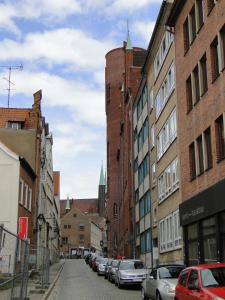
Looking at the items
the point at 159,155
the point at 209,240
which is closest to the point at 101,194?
the point at 159,155

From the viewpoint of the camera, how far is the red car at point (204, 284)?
11887 mm

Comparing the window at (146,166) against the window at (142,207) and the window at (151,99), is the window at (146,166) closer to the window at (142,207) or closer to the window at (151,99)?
the window at (142,207)

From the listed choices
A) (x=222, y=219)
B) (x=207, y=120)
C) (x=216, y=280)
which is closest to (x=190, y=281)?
(x=216, y=280)

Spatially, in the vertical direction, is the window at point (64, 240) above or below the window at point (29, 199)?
above

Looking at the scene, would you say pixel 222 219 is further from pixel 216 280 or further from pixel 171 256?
pixel 171 256

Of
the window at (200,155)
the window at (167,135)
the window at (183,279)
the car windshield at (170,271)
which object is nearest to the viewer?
the window at (183,279)

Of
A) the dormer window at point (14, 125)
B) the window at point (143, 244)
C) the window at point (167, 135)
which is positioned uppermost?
the dormer window at point (14, 125)

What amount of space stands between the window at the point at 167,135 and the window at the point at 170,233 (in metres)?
4.22

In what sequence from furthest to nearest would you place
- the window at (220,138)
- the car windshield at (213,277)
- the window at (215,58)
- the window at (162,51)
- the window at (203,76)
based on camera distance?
1. the window at (162,51)
2. the window at (203,76)
3. the window at (215,58)
4. the window at (220,138)
5. the car windshield at (213,277)

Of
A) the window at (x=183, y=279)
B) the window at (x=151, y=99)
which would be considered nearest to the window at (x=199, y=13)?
the window at (x=183, y=279)

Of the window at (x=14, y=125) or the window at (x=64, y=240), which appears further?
the window at (x=64, y=240)

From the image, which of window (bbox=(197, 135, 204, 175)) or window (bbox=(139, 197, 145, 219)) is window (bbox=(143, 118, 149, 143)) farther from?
window (bbox=(197, 135, 204, 175))

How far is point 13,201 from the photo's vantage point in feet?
117

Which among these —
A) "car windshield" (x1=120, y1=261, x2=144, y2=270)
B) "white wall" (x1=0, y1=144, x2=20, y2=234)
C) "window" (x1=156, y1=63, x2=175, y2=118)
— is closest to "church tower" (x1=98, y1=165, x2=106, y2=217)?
"white wall" (x1=0, y1=144, x2=20, y2=234)
